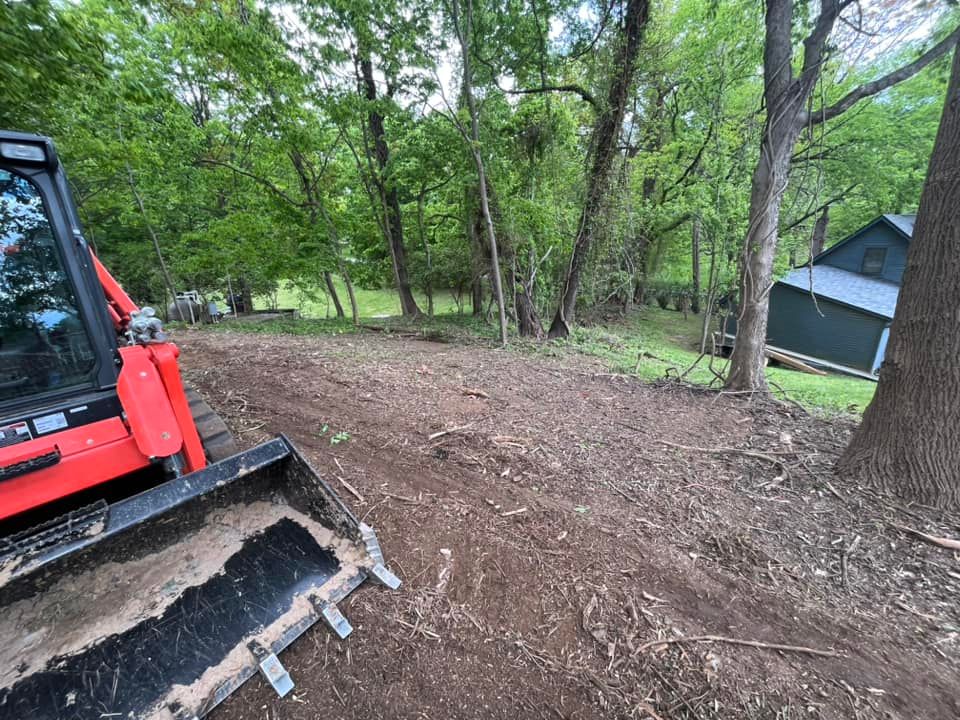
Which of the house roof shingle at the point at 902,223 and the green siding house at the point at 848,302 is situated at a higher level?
the house roof shingle at the point at 902,223

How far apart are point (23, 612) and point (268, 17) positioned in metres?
9.69

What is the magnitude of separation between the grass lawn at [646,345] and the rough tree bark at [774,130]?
0.84 m

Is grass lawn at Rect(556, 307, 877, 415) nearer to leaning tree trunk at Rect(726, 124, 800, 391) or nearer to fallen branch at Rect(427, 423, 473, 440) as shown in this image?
leaning tree trunk at Rect(726, 124, 800, 391)

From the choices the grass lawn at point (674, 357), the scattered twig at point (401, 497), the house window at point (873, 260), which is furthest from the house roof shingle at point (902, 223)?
the scattered twig at point (401, 497)

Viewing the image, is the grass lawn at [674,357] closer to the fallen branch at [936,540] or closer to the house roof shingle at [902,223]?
the fallen branch at [936,540]

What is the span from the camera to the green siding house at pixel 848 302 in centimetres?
1271

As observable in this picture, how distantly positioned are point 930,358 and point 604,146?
24.6ft

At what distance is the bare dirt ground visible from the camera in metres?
1.57

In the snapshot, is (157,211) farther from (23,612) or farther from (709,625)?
(709,625)

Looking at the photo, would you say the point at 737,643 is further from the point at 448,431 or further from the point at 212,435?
the point at 212,435

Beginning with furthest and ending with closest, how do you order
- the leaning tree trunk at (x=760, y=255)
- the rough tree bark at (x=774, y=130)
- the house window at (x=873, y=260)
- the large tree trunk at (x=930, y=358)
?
the house window at (x=873, y=260) < the leaning tree trunk at (x=760, y=255) < the rough tree bark at (x=774, y=130) < the large tree trunk at (x=930, y=358)

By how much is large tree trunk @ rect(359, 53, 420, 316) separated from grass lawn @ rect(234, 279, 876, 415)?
1139 mm

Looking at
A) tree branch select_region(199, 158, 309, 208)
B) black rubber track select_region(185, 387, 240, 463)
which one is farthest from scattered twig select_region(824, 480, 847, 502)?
tree branch select_region(199, 158, 309, 208)

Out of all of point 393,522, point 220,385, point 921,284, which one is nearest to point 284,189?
point 220,385
